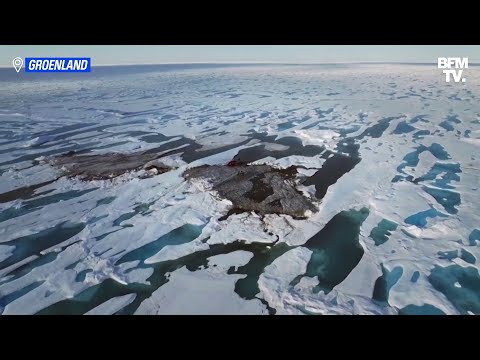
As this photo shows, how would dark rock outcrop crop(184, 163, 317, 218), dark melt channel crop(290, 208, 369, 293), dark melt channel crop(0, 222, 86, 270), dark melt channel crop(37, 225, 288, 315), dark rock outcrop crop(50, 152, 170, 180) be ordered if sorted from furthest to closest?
dark rock outcrop crop(50, 152, 170, 180)
dark rock outcrop crop(184, 163, 317, 218)
dark melt channel crop(0, 222, 86, 270)
dark melt channel crop(290, 208, 369, 293)
dark melt channel crop(37, 225, 288, 315)

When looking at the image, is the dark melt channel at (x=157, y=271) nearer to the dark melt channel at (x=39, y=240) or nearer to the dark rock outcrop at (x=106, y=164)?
the dark melt channel at (x=39, y=240)

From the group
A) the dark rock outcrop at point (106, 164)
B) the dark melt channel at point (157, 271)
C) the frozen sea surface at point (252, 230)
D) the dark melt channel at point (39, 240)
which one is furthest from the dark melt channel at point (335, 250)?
the dark rock outcrop at point (106, 164)

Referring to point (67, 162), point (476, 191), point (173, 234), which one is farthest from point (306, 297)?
point (67, 162)

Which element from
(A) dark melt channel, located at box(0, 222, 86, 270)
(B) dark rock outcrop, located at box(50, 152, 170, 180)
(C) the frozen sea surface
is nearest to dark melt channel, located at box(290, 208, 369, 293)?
(C) the frozen sea surface

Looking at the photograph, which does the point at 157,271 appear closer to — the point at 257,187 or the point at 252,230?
the point at 252,230

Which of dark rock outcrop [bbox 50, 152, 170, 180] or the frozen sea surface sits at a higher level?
dark rock outcrop [bbox 50, 152, 170, 180]

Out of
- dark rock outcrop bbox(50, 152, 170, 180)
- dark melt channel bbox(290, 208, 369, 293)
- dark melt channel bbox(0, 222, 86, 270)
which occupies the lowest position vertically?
dark melt channel bbox(290, 208, 369, 293)

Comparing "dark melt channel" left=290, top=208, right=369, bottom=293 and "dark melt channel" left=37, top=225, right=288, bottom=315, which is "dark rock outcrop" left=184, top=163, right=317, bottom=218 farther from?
"dark melt channel" left=37, top=225, right=288, bottom=315
